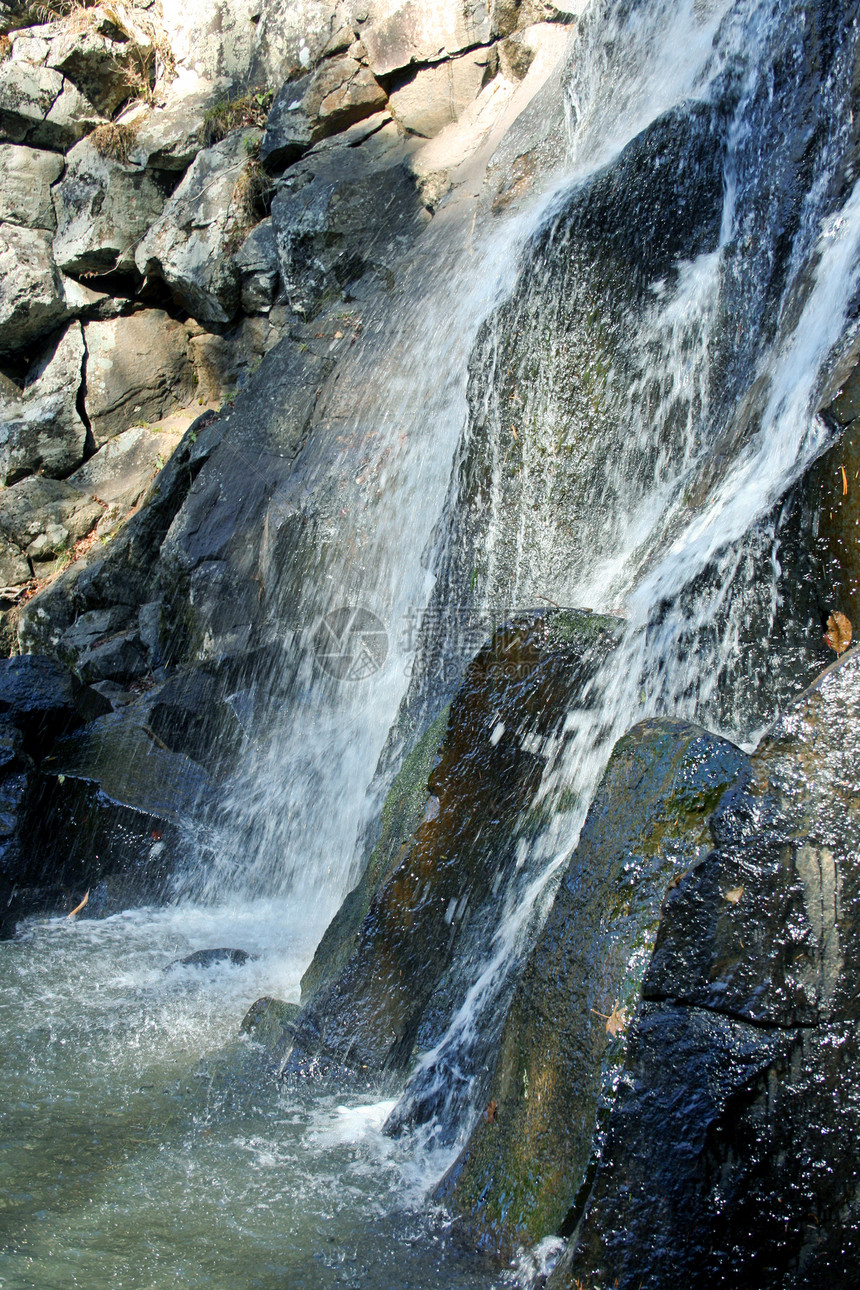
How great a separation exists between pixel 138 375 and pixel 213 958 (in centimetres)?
852

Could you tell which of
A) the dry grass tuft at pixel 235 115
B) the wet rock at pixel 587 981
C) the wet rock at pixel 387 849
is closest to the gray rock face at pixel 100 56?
the dry grass tuft at pixel 235 115

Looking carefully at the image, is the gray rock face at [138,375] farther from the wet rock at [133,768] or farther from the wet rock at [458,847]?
the wet rock at [458,847]

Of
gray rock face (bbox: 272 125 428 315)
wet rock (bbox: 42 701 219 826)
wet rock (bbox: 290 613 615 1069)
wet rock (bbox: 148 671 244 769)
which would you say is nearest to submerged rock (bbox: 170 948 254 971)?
wet rock (bbox: 290 613 615 1069)

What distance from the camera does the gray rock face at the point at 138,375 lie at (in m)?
11.4

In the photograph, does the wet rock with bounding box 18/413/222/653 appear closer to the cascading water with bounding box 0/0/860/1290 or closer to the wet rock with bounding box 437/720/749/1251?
the cascading water with bounding box 0/0/860/1290

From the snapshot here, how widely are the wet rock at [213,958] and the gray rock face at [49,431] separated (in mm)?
8235

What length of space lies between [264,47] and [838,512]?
34.2ft

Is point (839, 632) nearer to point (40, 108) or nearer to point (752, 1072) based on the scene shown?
point (752, 1072)

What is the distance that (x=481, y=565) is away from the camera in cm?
556

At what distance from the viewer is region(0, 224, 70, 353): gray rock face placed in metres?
11.6

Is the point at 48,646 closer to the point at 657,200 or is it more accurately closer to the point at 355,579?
the point at 355,579

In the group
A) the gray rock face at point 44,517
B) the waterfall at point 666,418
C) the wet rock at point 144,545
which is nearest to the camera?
the waterfall at point 666,418

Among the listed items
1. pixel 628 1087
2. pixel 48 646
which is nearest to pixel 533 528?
pixel 628 1087

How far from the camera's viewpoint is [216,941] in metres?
5.16
